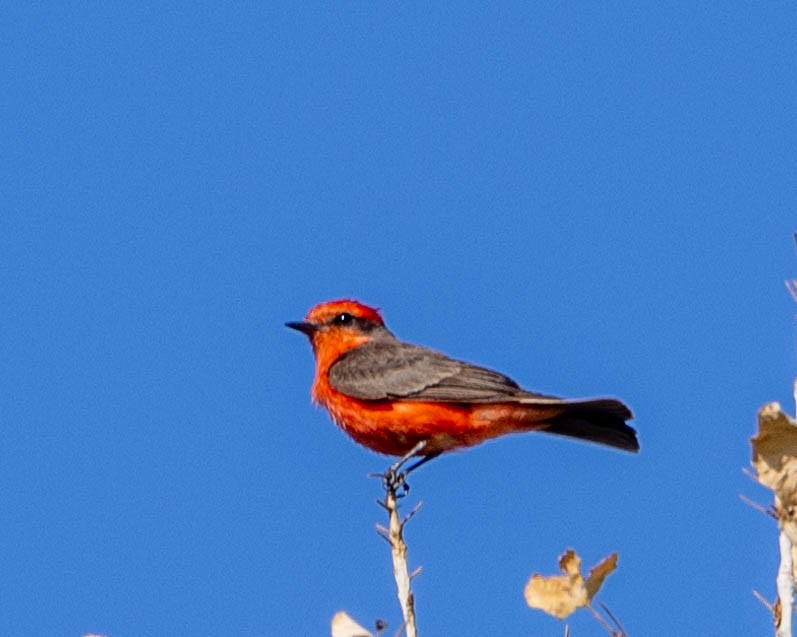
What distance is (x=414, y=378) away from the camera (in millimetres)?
8875

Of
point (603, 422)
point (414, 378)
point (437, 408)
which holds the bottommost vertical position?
point (603, 422)

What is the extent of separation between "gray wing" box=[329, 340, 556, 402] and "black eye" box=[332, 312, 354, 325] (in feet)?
1.30

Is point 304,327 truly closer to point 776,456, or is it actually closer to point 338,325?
point 338,325

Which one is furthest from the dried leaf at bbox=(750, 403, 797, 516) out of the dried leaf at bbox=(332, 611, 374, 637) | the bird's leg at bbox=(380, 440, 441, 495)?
the bird's leg at bbox=(380, 440, 441, 495)

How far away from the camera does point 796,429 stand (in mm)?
2746

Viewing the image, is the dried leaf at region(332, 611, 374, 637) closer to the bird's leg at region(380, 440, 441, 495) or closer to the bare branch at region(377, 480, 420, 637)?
the bare branch at region(377, 480, 420, 637)

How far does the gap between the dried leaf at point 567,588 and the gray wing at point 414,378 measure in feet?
16.2

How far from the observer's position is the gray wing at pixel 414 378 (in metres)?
8.56

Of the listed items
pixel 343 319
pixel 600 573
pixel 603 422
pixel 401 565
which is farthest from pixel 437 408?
pixel 600 573

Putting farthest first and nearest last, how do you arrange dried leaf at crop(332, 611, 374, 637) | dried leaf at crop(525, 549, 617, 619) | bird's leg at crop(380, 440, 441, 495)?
bird's leg at crop(380, 440, 441, 495)
dried leaf at crop(525, 549, 617, 619)
dried leaf at crop(332, 611, 374, 637)

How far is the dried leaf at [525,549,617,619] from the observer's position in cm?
337

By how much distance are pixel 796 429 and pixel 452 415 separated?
583 cm

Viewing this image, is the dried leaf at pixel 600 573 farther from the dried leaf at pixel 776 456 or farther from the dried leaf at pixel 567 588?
the dried leaf at pixel 776 456

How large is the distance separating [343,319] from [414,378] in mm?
1171
